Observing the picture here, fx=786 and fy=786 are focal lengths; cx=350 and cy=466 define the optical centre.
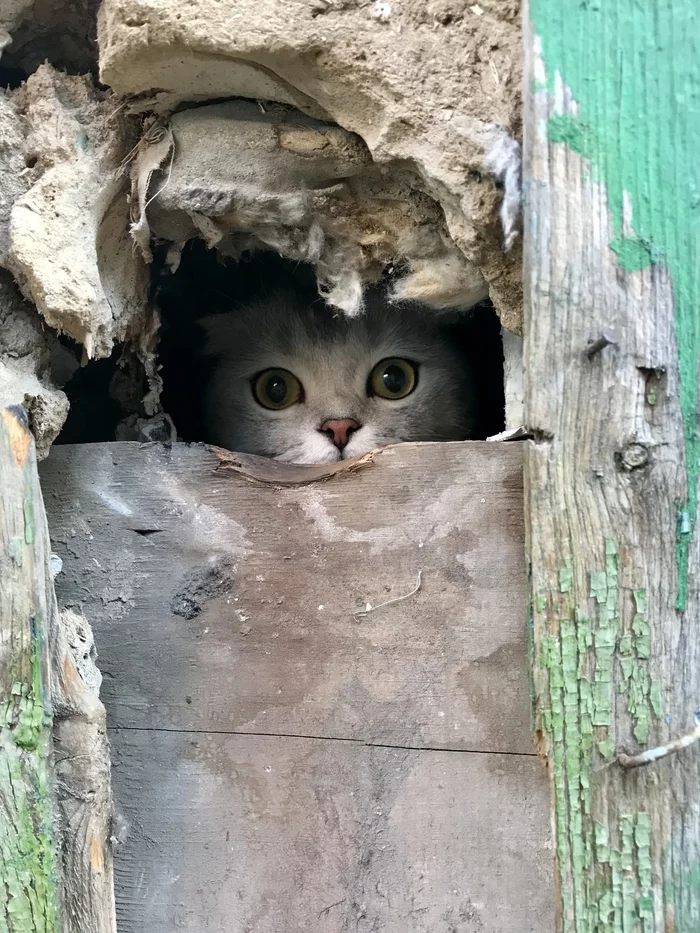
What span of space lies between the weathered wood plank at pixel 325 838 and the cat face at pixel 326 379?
80cm

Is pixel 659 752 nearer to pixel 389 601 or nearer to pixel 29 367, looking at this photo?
pixel 389 601

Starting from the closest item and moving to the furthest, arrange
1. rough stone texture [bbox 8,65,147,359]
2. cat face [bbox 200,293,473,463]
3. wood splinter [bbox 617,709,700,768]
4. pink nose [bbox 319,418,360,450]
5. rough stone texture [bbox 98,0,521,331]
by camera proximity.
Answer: wood splinter [bbox 617,709,700,768], rough stone texture [bbox 98,0,521,331], rough stone texture [bbox 8,65,147,359], pink nose [bbox 319,418,360,450], cat face [bbox 200,293,473,463]

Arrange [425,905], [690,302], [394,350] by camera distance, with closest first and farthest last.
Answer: [690,302] → [425,905] → [394,350]

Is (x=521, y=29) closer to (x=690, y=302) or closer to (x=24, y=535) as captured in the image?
(x=690, y=302)

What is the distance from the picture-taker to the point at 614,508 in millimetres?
1002

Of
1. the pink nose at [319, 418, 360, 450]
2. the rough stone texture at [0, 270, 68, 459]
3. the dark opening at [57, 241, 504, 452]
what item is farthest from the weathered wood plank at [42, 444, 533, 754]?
the dark opening at [57, 241, 504, 452]

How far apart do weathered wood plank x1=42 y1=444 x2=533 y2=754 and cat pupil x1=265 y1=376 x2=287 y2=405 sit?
2.54ft

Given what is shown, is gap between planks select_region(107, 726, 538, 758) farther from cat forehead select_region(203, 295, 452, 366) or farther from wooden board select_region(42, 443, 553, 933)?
cat forehead select_region(203, 295, 452, 366)

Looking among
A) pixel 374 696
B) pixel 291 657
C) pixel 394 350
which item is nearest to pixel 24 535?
pixel 291 657

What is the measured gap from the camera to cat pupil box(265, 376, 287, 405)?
6.66 ft

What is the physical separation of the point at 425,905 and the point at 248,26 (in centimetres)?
126

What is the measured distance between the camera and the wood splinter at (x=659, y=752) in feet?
3.16

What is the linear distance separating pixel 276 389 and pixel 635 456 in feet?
3.93

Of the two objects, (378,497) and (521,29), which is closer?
(521,29)
